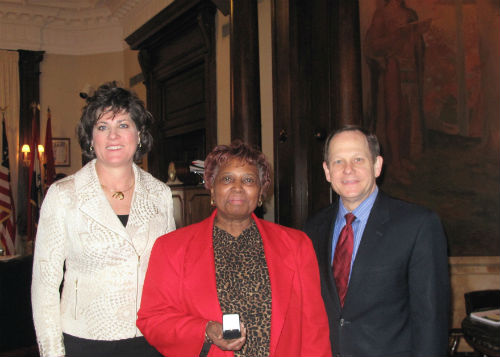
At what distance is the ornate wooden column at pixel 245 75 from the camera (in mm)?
4035

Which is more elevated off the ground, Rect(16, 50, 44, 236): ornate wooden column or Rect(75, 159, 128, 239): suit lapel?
Rect(16, 50, 44, 236): ornate wooden column

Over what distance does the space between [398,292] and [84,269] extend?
1.30 meters

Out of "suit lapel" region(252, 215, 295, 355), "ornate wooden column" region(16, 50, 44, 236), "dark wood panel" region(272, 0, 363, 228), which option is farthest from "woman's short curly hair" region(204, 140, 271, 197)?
"ornate wooden column" region(16, 50, 44, 236)

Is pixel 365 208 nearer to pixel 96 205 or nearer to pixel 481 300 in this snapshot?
pixel 96 205

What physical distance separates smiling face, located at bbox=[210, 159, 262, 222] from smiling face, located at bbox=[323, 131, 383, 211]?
35 centimetres

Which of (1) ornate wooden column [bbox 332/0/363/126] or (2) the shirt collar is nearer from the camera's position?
(2) the shirt collar

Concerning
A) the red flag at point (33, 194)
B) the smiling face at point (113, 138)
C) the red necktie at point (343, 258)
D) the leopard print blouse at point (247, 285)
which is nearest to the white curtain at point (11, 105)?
the red flag at point (33, 194)

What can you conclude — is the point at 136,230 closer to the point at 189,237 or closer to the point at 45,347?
the point at 189,237

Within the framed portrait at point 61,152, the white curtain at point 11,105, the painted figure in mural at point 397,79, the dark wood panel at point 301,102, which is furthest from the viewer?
the framed portrait at point 61,152

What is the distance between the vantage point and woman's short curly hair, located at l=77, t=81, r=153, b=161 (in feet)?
6.53

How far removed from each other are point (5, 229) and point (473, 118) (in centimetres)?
847

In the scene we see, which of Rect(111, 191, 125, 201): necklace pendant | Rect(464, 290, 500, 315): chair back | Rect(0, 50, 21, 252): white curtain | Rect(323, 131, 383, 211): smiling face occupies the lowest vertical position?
Rect(464, 290, 500, 315): chair back

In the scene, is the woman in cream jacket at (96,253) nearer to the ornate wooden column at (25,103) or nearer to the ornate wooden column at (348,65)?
the ornate wooden column at (348,65)

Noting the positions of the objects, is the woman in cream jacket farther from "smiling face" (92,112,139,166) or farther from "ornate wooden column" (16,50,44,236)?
"ornate wooden column" (16,50,44,236)
